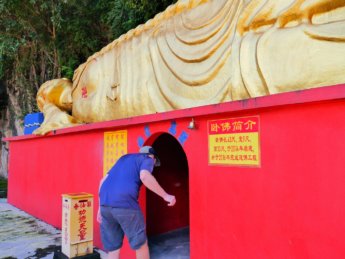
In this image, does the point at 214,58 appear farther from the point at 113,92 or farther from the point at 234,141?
the point at 113,92

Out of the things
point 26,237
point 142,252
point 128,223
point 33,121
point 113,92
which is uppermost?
point 113,92

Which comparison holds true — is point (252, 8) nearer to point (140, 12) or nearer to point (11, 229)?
point (140, 12)

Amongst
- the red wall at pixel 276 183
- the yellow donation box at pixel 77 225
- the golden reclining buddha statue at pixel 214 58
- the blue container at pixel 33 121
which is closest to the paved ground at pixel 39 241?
the yellow donation box at pixel 77 225

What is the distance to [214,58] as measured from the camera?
2.75 meters

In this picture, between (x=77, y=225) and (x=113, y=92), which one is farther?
(x=113, y=92)

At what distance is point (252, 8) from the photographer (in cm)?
247

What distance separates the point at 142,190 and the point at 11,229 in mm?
2658

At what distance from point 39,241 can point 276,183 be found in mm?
3247

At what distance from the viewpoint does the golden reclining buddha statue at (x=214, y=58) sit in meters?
2.02

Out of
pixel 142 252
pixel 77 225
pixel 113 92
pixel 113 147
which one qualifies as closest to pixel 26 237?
pixel 77 225

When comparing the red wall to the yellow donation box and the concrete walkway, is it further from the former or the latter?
the concrete walkway

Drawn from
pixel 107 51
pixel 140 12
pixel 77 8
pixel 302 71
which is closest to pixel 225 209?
pixel 302 71

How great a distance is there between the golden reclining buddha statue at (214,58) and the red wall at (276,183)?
25cm

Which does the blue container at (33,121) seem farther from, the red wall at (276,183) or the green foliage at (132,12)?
the red wall at (276,183)
